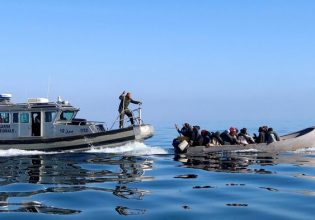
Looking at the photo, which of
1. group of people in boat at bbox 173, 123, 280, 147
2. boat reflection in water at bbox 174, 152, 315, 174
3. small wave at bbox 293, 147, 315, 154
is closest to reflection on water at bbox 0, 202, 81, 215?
boat reflection in water at bbox 174, 152, 315, 174

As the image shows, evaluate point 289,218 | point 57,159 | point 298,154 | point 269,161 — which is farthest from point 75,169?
point 298,154

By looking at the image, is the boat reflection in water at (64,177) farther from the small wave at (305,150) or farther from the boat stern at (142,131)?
the small wave at (305,150)

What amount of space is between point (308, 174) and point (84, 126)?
14282mm

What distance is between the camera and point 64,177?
17.6 meters

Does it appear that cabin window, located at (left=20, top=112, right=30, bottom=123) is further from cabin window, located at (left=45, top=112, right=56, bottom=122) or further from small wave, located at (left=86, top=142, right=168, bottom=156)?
small wave, located at (left=86, top=142, right=168, bottom=156)

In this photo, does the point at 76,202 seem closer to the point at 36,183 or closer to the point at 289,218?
the point at 36,183

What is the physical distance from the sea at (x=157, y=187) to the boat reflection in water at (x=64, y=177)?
0.02 m

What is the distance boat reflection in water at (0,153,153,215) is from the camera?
12.4 metres

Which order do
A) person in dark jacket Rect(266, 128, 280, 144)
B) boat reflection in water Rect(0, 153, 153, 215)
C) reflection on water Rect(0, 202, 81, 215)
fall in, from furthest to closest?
person in dark jacket Rect(266, 128, 280, 144)
boat reflection in water Rect(0, 153, 153, 215)
reflection on water Rect(0, 202, 81, 215)

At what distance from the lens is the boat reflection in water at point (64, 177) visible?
12.4 metres

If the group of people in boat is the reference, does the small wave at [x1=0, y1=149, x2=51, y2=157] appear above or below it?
below

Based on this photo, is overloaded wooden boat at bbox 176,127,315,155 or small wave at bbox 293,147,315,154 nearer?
overloaded wooden boat at bbox 176,127,315,155

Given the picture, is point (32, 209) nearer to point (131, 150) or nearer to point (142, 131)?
point (131, 150)

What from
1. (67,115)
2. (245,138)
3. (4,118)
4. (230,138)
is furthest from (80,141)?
(245,138)
